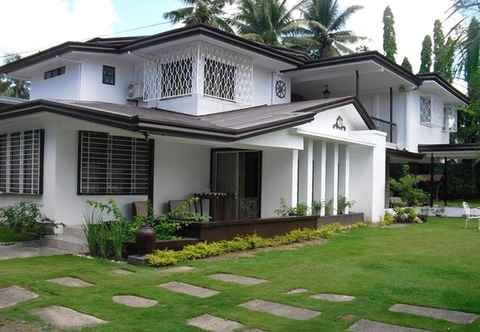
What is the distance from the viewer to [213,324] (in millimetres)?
5781

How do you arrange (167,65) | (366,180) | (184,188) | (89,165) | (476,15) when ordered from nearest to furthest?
(476,15) < (89,165) < (184,188) < (167,65) < (366,180)

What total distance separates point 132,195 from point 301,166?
15.6 feet

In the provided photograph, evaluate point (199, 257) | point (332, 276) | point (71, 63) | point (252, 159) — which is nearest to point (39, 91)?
point (71, 63)

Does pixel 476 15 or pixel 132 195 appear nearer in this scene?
pixel 476 15

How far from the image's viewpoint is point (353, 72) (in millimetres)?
19500

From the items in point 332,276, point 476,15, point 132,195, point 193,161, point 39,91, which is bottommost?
point 332,276

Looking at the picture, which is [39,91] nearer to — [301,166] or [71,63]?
[71,63]

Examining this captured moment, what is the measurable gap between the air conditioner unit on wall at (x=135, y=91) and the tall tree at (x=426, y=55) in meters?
27.4

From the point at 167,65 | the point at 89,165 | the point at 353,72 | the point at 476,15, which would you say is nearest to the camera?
the point at 476,15

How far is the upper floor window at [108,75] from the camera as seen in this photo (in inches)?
643

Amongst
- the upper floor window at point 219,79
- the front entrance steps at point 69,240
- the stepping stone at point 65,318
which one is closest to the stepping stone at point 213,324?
the stepping stone at point 65,318

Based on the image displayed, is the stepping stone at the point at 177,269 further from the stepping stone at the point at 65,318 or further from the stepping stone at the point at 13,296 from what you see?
the stepping stone at the point at 65,318

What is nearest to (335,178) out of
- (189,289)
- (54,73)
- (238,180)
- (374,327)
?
(238,180)

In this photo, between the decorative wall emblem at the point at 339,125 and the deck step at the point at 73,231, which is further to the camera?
the decorative wall emblem at the point at 339,125
